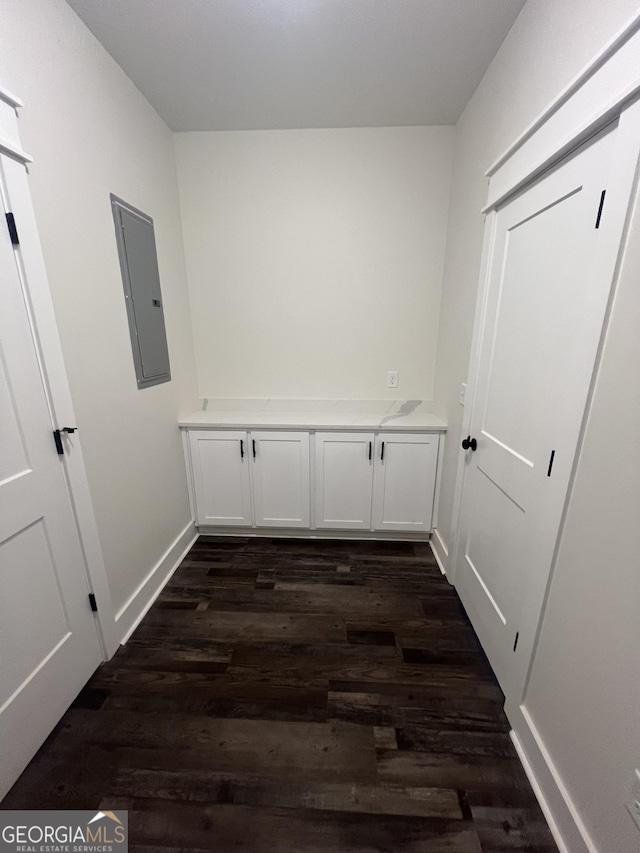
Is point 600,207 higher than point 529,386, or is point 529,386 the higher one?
point 600,207

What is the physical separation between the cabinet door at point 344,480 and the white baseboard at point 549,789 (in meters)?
1.31

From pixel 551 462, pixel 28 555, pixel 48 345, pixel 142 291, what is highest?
pixel 142 291

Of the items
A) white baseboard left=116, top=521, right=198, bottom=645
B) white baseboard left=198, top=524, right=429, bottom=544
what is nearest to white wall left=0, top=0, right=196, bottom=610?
white baseboard left=116, top=521, right=198, bottom=645

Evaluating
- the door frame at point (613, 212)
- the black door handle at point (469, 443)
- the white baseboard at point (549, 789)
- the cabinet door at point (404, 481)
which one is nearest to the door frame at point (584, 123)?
the door frame at point (613, 212)

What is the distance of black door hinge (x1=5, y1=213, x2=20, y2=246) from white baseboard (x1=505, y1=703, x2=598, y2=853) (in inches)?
97.0

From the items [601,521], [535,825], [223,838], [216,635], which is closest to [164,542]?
[216,635]

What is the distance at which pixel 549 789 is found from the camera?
1029mm

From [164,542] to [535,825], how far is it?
2.05 meters

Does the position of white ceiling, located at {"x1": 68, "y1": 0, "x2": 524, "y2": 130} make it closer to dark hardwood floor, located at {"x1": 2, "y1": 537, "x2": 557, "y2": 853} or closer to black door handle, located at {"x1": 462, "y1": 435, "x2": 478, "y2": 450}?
black door handle, located at {"x1": 462, "y1": 435, "x2": 478, "y2": 450}

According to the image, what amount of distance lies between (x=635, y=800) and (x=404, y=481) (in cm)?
163

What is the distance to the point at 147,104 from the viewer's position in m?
1.82

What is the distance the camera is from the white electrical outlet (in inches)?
28.7

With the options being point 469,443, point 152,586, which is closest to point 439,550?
point 469,443

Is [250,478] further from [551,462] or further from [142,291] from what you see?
[551,462]
